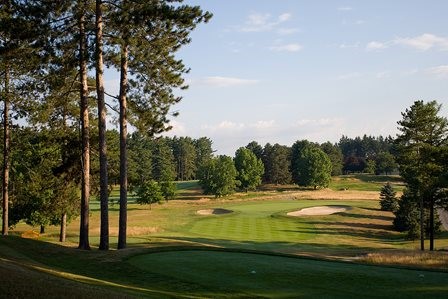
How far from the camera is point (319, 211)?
66375 mm

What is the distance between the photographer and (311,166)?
105312 mm

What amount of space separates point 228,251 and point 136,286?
793 cm

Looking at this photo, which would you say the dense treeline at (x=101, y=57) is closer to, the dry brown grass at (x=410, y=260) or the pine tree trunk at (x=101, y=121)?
the pine tree trunk at (x=101, y=121)

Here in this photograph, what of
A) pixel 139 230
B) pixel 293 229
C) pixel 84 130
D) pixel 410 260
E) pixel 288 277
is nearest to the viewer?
pixel 288 277

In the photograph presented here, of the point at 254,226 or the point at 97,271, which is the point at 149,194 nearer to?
the point at 254,226

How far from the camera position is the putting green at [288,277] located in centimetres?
1305

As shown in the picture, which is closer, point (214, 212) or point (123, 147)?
point (123, 147)

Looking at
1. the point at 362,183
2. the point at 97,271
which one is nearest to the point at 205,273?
the point at 97,271

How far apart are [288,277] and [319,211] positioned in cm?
5280

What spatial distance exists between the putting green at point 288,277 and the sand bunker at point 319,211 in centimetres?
4402

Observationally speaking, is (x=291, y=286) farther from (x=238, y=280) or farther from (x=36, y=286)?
(x=36, y=286)

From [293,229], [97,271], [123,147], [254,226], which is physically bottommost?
[293,229]

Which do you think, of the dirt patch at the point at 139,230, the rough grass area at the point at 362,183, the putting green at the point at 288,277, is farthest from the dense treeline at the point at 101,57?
the rough grass area at the point at 362,183

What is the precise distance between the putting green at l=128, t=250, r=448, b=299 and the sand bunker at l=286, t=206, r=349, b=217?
44.0 m
